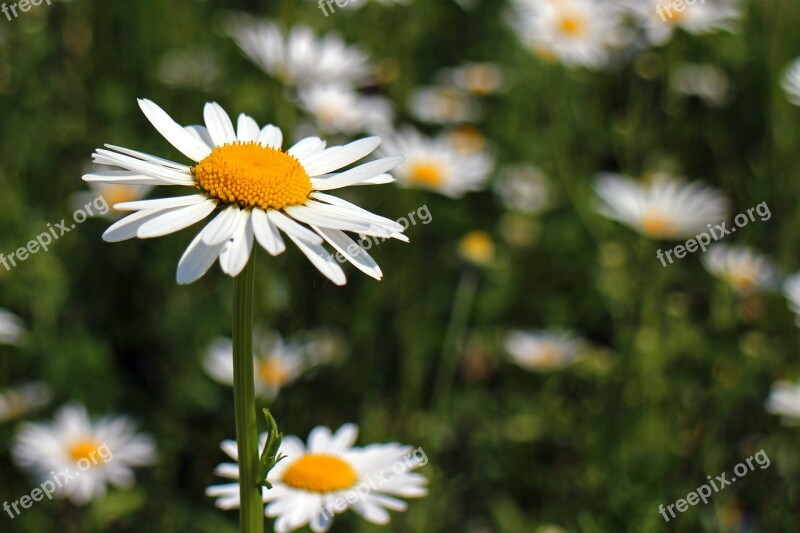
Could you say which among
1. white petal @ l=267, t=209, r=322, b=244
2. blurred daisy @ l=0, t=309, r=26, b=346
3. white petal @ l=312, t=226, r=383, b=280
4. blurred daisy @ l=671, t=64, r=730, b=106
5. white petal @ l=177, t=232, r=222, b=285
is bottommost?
blurred daisy @ l=671, t=64, r=730, b=106

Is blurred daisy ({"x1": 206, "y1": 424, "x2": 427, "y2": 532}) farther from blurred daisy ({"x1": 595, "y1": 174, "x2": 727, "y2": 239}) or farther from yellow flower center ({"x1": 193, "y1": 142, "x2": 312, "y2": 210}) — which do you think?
blurred daisy ({"x1": 595, "y1": 174, "x2": 727, "y2": 239})

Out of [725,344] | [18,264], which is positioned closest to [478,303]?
[725,344]

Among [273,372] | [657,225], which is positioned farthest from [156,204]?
[657,225]

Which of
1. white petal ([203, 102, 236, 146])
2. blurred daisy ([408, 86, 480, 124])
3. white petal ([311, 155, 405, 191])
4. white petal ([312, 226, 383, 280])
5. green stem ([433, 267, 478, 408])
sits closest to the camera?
white petal ([312, 226, 383, 280])

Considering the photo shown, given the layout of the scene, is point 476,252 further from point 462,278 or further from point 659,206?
point 659,206

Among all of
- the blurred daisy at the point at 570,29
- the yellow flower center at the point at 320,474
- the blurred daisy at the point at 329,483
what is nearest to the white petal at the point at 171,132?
the blurred daisy at the point at 329,483

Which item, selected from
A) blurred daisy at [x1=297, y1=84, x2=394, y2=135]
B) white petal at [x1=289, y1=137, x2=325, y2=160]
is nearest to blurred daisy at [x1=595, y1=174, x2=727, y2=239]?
blurred daisy at [x1=297, y1=84, x2=394, y2=135]

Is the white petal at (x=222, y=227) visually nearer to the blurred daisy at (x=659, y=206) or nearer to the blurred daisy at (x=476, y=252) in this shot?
the blurred daisy at (x=476, y=252)
